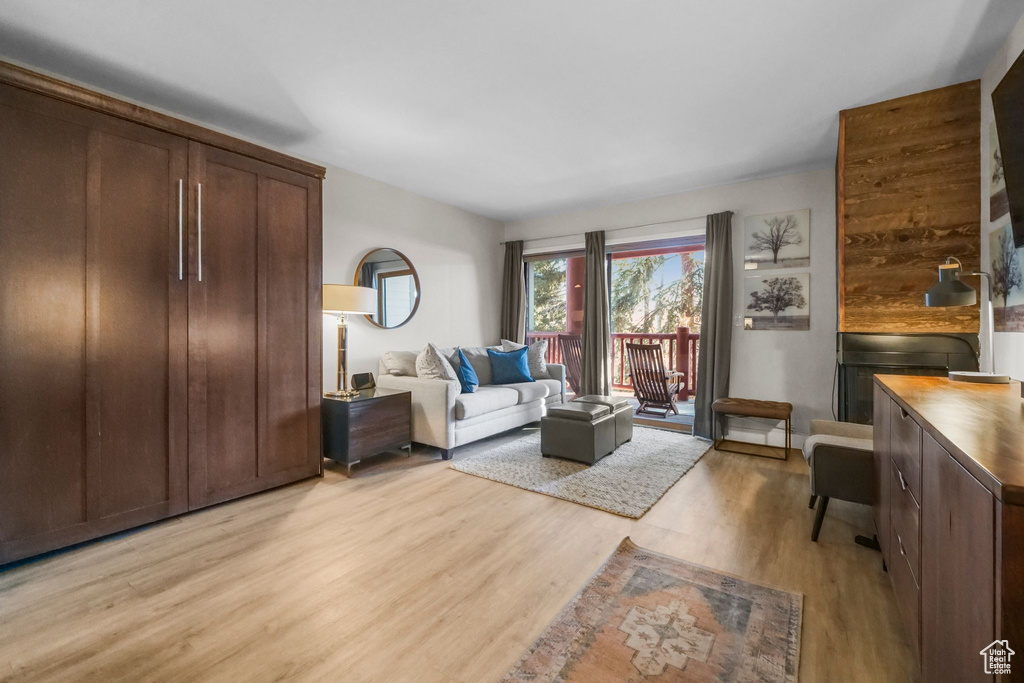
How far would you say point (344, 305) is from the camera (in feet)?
11.1

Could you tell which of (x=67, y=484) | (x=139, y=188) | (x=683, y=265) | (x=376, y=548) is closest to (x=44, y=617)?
(x=67, y=484)

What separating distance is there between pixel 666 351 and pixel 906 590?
505cm

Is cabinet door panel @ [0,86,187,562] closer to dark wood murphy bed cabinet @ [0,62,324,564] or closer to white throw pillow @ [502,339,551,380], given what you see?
dark wood murphy bed cabinet @ [0,62,324,564]

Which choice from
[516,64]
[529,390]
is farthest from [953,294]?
[529,390]

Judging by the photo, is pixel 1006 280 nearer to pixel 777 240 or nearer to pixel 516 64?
pixel 777 240

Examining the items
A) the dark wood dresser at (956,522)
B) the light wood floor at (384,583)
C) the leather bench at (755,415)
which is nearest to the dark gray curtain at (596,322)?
the leather bench at (755,415)

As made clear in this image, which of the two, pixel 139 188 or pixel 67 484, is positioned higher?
pixel 139 188

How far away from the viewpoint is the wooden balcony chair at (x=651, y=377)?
15.5 ft

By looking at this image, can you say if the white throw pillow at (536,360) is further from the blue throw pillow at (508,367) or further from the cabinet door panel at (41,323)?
the cabinet door panel at (41,323)

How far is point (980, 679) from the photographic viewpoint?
0.75 m

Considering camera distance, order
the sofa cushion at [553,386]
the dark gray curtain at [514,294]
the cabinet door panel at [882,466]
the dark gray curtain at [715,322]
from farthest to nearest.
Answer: the dark gray curtain at [514,294]
the sofa cushion at [553,386]
the dark gray curtain at [715,322]
the cabinet door panel at [882,466]

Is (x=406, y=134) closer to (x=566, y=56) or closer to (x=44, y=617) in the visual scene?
(x=566, y=56)

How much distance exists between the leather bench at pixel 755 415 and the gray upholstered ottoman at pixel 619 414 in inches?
30.9

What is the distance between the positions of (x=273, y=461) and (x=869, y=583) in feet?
11.1
